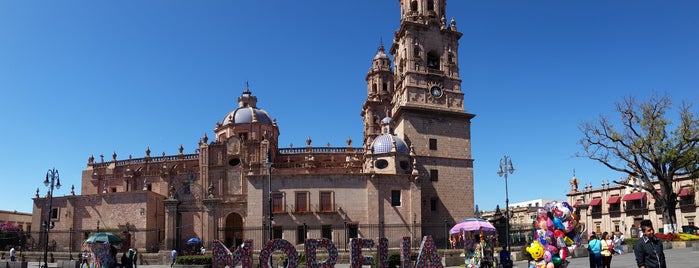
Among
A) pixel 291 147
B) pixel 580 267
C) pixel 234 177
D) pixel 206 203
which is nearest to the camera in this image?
pixel 580 267

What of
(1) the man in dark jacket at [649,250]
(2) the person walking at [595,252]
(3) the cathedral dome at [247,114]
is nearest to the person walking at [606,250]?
(2) the person walking at [595,252]

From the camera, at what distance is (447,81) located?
154 ft

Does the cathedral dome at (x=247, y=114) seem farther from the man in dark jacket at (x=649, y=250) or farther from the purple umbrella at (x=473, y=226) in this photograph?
the man in dark jacket at (x=649, y=250)

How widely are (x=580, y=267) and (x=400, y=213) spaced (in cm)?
2026

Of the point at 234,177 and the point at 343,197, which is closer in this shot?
the point at 343,197

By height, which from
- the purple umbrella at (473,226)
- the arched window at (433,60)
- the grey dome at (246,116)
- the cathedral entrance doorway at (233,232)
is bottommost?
the cathedral entrance doorway at (233,232)

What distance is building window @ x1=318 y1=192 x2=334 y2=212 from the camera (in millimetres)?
40969

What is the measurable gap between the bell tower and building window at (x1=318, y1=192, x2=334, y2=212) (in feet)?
24.6

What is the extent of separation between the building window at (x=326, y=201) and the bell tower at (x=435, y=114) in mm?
7513

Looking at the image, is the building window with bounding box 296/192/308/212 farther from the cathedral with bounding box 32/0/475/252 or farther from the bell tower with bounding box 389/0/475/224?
the bell tower with bounding box 389/0/475/224

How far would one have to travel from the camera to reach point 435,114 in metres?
45.9

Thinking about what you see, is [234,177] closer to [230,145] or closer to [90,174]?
[230,145]

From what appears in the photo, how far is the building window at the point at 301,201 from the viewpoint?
40.9 metres

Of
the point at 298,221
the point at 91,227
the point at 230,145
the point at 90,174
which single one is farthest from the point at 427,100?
the point at 90,174
